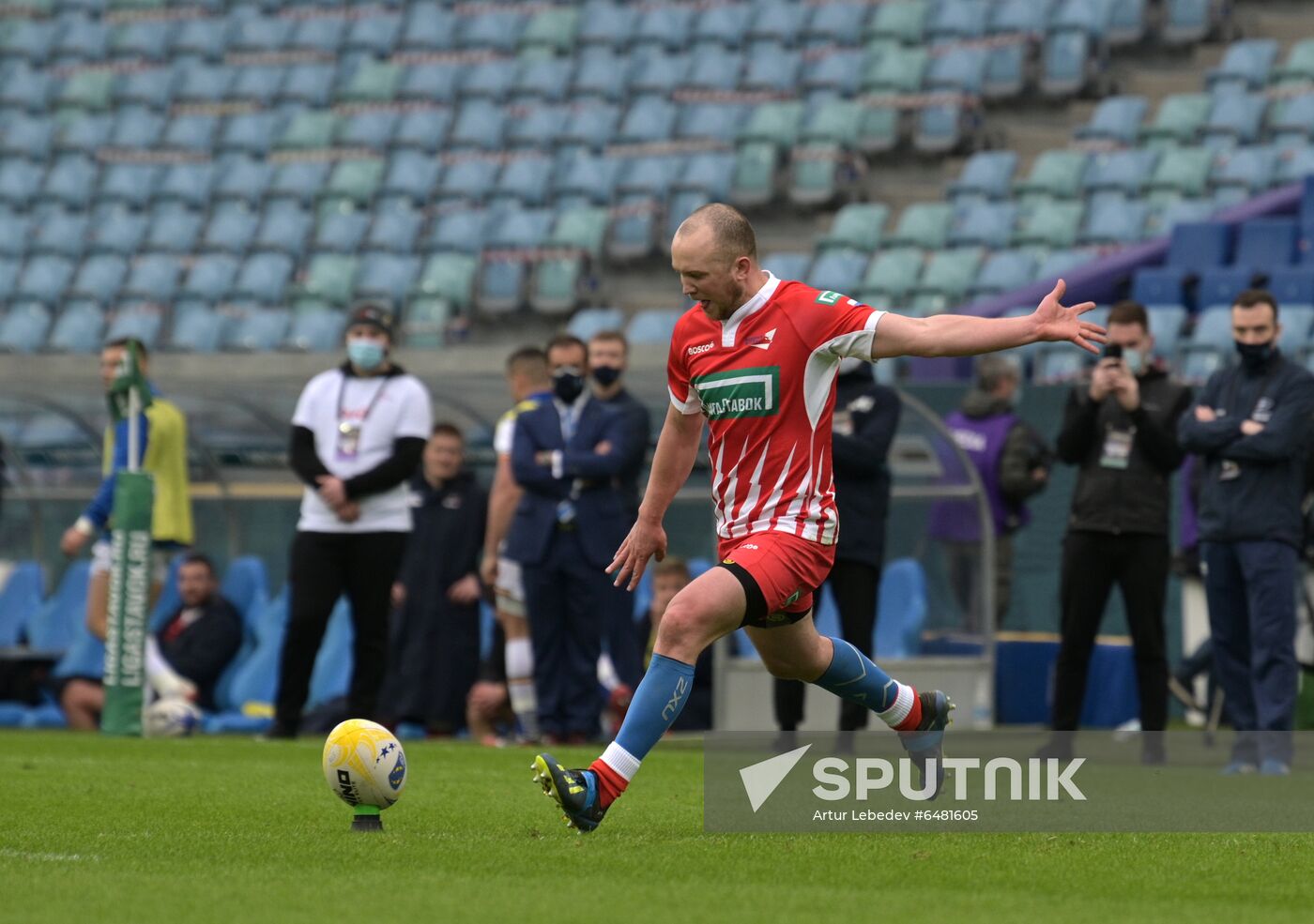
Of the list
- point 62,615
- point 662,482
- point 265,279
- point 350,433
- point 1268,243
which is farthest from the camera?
point 265,279

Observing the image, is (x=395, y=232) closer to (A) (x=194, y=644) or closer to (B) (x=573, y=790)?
(A) (x=194, y=644)

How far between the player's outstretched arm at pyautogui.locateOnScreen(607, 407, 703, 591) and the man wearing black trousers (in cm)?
374

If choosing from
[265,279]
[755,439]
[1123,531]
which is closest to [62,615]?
[1123,531]

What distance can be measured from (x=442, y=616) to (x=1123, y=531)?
481 centimetres

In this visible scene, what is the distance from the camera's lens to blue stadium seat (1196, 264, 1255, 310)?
17.2m

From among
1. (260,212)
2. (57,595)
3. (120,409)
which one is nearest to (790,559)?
(120,409)

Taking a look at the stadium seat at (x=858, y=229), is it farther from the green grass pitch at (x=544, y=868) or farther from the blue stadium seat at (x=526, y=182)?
the green grass pitch at (x=544, y=868)

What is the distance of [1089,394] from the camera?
33.3 feet

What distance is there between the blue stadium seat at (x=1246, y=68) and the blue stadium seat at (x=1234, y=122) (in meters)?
0.47

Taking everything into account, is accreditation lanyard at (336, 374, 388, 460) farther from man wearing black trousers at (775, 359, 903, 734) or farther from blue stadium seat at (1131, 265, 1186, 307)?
blue stadium seat at (1131, 265, 1186, 307)

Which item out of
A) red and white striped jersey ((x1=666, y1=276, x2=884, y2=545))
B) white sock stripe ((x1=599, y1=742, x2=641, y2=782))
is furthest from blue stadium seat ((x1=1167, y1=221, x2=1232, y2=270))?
white sock stripe ((x1=599, y1=742, x2=641, y2=782))

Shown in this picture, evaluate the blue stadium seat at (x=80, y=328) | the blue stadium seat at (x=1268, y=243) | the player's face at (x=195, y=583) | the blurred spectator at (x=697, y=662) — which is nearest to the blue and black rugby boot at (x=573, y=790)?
the blurred spectator at (x=697, y=662)

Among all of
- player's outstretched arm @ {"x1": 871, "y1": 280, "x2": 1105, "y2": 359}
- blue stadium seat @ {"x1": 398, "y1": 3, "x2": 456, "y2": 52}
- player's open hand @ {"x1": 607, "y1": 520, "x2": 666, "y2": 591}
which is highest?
blue stadium seat @ {"x1": 398, "y1": 3, "x2": 456, "y2": 52}

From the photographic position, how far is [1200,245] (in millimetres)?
17859
